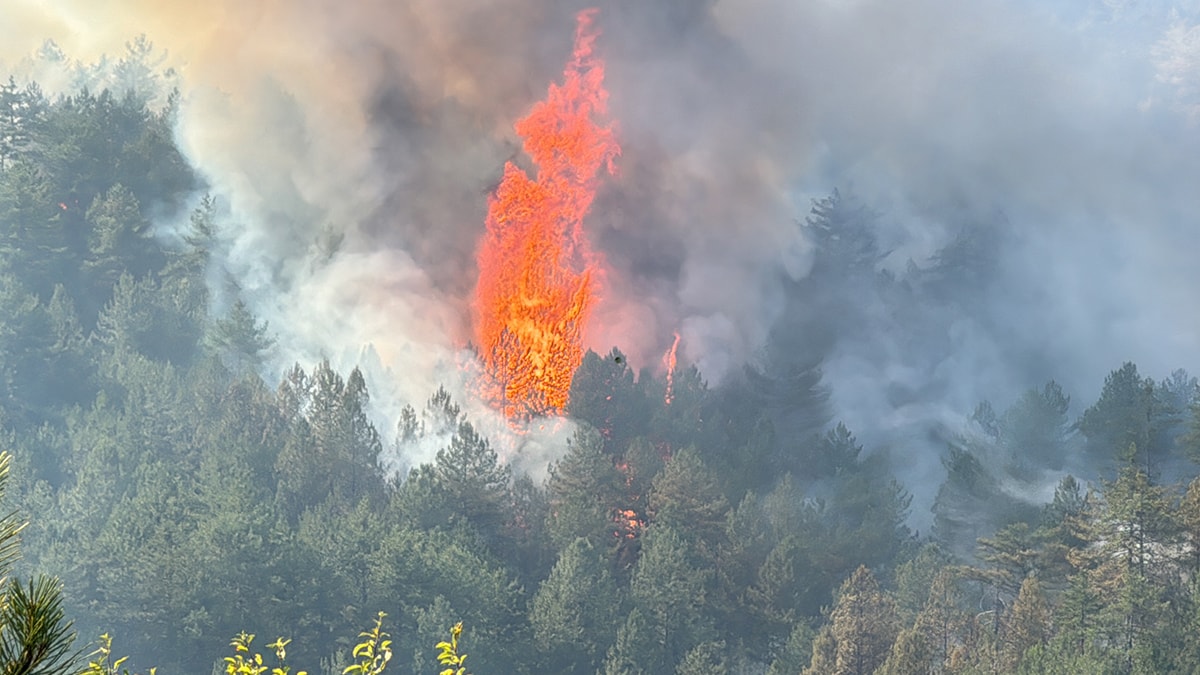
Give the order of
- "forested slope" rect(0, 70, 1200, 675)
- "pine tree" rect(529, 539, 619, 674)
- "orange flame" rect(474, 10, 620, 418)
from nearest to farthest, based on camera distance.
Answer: "forested slope" rect(0, 70, 1200, 675) < "pine tree" rect(529, 539, 619, 674) < "orange flame" rect(474, 10, 620, 418)

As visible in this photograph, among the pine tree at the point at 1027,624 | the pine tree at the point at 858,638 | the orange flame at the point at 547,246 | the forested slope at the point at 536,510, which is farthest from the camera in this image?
the orange flame at the point at 547,246

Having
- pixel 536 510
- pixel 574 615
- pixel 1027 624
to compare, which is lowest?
pixel 574 615

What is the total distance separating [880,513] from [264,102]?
5728 cm

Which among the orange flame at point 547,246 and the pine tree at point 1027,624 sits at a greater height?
the orange flame at point 547,246

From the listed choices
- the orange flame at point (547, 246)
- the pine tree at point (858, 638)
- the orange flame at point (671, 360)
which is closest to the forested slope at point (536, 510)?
the pine tree at point (858, 638)

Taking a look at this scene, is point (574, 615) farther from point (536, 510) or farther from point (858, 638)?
point (858, 638)

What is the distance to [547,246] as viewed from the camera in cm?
9775

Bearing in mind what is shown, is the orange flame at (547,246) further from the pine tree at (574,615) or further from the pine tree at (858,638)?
the pine tree at (858,638)

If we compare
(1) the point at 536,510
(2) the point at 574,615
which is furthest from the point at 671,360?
(2) the point at 574,615

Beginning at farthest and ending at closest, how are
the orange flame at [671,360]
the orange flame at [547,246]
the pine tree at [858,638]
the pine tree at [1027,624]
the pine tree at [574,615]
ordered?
the orange flame at [547,246] → the orange flame at [671,360] → the pine tree at [574,615] → the pine tree at [858,638] → the pine tree at [1027,624]

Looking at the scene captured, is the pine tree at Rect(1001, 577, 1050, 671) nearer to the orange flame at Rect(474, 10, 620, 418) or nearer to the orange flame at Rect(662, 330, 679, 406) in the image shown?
the orange flame at Rect(662, 330, 679, 406)

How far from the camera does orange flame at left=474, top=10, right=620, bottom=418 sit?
92438mm

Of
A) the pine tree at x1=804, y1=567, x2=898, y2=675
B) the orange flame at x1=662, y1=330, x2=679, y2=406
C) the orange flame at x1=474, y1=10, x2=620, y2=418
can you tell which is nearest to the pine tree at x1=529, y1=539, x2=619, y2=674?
the pine tree at x1=804, y1=567, x2=898, y2=675

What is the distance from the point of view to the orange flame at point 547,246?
92.4 m
